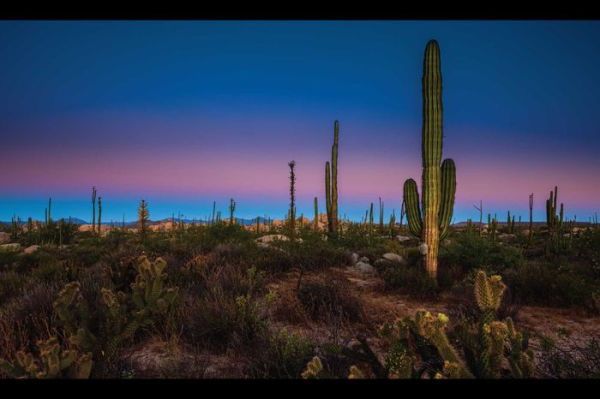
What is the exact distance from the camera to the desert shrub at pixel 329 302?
5.10 m

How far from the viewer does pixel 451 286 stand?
7.54 m

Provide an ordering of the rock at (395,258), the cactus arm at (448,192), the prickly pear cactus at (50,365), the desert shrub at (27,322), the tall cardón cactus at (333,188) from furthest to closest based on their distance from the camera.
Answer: the tall cardón cactus at (333,188)
the rock at (395,258)
the cactus arm at (448,192)
the desert shrub at (27,322)
the prickly pear cactus at (50,365)

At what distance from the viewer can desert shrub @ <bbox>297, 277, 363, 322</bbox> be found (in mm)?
5102

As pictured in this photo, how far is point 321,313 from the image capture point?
Answer: 5191 millimetres

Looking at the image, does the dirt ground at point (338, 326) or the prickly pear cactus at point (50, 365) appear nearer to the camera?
the prickly pear cactus at point (50, 365)

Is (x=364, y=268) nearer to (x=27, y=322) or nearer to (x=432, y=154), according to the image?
(x=432, y=154)

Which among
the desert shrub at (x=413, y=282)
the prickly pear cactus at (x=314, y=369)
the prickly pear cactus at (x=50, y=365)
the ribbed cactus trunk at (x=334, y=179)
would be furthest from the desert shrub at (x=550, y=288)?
the ribbed cactus trunk at (x=334, y=179)

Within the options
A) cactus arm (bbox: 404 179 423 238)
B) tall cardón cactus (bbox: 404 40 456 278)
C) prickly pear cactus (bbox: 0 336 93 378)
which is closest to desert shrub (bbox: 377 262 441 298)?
tall cardón cactus (bbox: 404 40 456 278)

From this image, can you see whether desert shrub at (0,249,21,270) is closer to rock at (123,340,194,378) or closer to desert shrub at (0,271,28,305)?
desert shrub at (0,271,28,305)

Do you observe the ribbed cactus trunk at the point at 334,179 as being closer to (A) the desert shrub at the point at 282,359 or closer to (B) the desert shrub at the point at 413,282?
(B) the desert shrub at the point at 413,282

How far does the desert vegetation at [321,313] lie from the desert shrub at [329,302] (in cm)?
2
